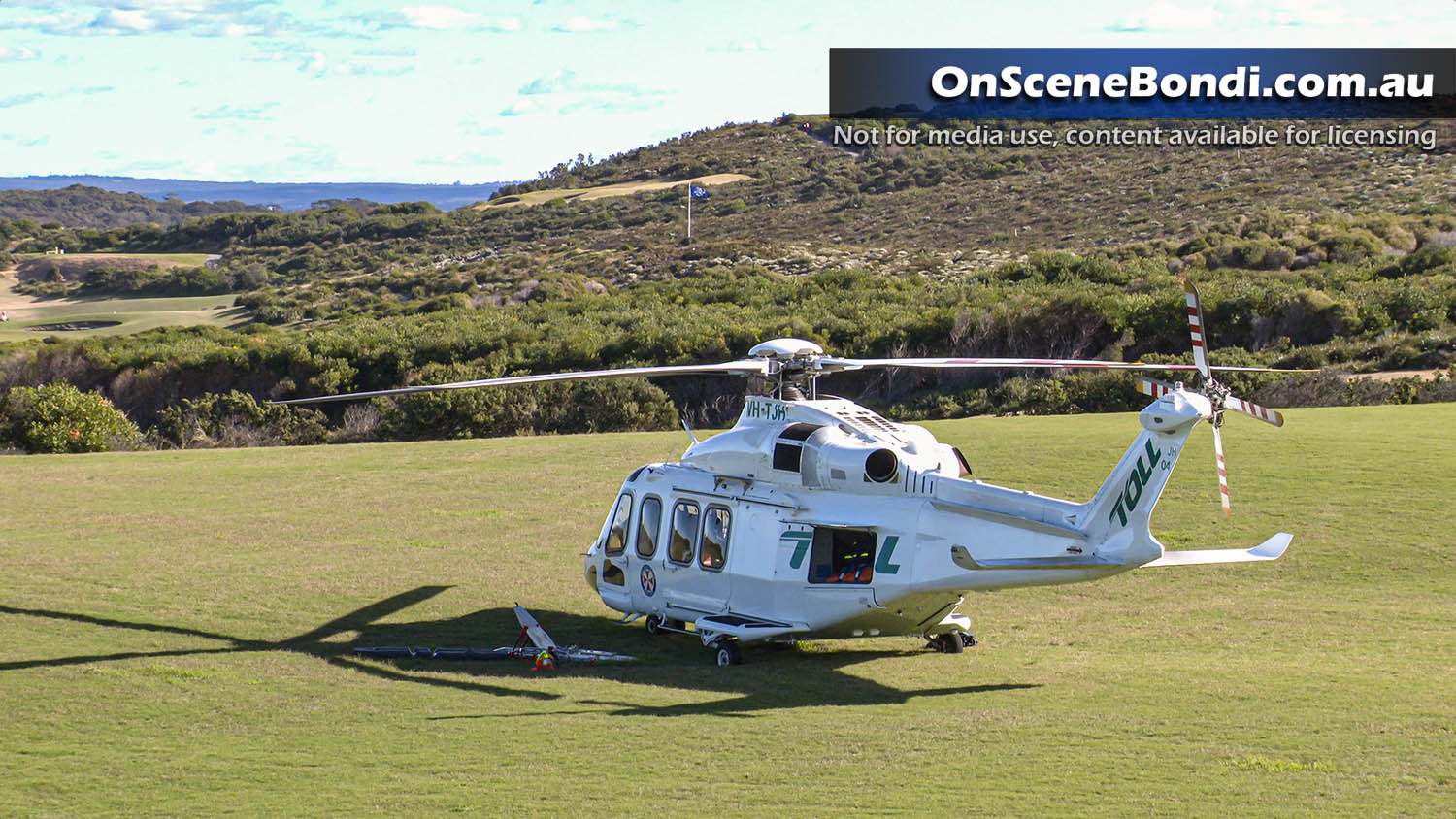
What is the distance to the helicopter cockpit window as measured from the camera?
59.3 feet

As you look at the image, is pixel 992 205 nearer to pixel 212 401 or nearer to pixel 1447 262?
pixel 1447 262

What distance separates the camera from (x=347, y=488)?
27562 millimetres

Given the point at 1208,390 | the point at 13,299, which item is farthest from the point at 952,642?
the point at 13,299

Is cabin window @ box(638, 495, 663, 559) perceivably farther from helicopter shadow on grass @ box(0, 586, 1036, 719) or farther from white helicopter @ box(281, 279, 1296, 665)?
helicopter shadow on grass @ box(0, 586, 1036, 719)

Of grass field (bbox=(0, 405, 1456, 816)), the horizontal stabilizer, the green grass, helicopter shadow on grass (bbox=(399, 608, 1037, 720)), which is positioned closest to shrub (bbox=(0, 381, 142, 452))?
grass field (bbox=(0, 405, 1456, 816))

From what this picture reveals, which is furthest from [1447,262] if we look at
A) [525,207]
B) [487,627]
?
[525,207]

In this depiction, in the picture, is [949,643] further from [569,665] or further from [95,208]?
[95,208]

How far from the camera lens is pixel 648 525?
17.7 meters

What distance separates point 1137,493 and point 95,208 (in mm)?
189756

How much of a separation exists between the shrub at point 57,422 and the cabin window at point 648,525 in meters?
24.1

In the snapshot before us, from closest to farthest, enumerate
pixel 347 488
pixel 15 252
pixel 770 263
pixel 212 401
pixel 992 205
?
1. pixel 347 488
2. pixel 212 401
3. pixel 770 263
4. pixel 992 205
5. pixel 15 252

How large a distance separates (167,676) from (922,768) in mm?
8310

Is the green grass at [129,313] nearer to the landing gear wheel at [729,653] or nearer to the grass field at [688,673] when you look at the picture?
the grass field at [688,673]

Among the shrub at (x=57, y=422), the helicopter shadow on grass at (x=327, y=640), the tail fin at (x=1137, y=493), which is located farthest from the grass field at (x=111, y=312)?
the tail fin at (x=1137, y=493)
